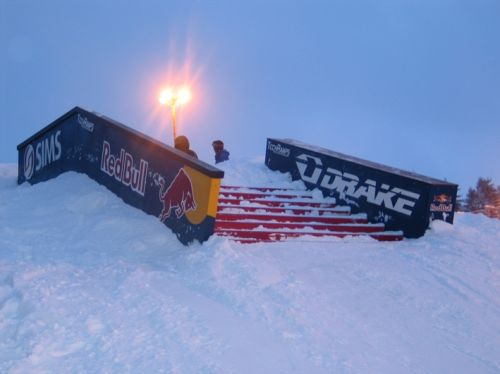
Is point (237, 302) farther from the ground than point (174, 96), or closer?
closer

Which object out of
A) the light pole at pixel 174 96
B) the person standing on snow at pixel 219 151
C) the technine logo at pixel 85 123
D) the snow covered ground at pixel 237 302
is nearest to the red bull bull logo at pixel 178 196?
the snow covered ground at pixel 237 302

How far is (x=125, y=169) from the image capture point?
7.42m

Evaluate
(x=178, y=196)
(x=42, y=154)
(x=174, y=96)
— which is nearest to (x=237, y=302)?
(x=178, y=196)

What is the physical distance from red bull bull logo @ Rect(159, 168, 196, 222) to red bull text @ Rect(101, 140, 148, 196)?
62cm

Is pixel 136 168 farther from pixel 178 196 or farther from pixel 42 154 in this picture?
pixel 42 154

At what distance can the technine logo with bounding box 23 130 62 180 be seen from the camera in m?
10.1

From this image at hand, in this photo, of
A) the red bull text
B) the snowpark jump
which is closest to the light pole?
the snowpark jump

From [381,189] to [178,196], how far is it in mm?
3411

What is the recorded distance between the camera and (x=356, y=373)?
10.4ft

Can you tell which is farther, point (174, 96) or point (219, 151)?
point (174, 96)

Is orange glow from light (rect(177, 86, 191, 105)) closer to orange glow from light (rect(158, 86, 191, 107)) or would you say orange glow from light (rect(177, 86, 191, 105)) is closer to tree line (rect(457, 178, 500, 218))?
orange glow from light (rect(158, 86, 191, 107))

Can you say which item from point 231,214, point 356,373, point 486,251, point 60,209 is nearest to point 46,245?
point 60,209

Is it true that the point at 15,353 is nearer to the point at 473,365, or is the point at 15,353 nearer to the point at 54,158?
the point at 473,365

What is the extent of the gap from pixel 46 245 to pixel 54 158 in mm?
4859
